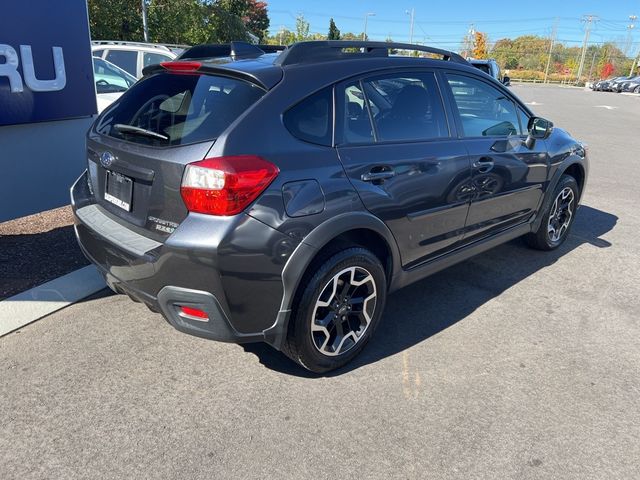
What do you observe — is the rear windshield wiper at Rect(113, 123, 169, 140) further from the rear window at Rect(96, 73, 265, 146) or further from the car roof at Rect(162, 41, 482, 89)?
the car roof at Rect(162, 41, 482, 89)

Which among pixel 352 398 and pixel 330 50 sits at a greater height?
pixel 330 50

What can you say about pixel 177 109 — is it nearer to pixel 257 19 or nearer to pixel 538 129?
pixel 538 129

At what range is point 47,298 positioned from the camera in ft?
11.8

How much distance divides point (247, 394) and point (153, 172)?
4.20 feet

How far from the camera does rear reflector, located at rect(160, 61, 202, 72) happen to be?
2843mm

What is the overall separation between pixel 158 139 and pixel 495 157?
245 centimetres

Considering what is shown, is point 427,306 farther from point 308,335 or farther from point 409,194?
point 308,335

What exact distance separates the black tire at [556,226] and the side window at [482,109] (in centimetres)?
91

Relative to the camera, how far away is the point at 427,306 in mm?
3805

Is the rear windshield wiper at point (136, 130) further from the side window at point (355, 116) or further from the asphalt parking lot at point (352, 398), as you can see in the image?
the asphalt parking lot at point (352, 398)

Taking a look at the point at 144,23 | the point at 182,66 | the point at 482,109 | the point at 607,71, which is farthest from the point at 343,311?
the point at 607,71

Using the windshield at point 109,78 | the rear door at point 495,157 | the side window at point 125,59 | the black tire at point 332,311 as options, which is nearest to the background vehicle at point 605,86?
the side window at point 125,59

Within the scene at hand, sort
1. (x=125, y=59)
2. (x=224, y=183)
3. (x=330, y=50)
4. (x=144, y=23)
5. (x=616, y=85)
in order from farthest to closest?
(x=616, y=85) → (x=144, y=23) → (x=125, y=59) → (x=330, y=50) → (x=224, y=183)

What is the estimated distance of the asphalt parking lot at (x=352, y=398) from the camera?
2328 mm
